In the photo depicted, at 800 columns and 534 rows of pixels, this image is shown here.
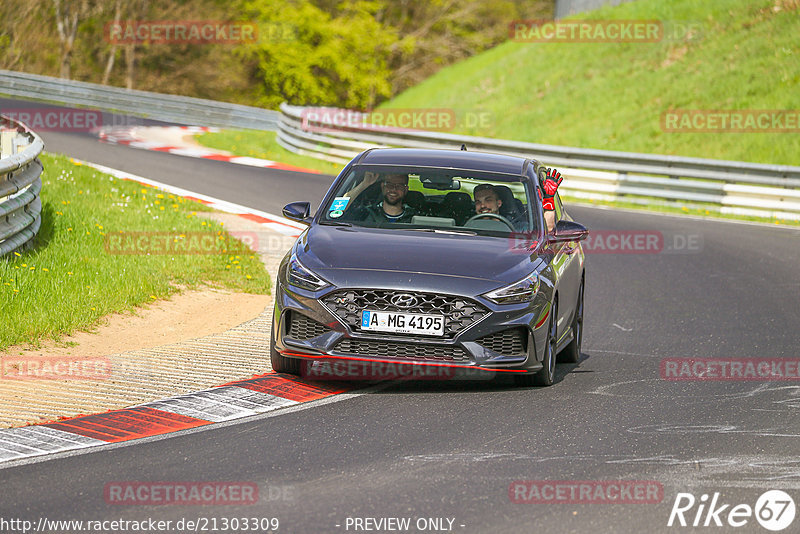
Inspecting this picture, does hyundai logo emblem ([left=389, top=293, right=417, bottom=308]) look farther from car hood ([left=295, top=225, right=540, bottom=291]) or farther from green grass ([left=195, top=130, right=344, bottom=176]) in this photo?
green grass ([left=195, top=130, right=344, bottom=176])

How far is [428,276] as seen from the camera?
777 centimetres

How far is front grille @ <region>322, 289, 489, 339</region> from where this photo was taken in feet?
25.3

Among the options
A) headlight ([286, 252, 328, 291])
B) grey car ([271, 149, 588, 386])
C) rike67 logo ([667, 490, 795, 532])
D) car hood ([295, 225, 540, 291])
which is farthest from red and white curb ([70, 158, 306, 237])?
rike67 logo ([667, 490, 795, 532])

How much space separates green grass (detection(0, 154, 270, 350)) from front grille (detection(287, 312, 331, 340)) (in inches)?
93.2

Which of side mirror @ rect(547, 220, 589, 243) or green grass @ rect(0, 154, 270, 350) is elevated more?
side mirror @ rect(547, 220, 589, 243)

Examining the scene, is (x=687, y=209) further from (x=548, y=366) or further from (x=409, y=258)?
(x=409, y=258)

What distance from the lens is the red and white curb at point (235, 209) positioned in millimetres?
16766

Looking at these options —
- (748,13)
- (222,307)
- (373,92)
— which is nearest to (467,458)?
(222,307)

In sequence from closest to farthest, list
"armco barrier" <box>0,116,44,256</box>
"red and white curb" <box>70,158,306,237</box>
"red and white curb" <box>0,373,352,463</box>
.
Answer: "red and white curb" <box>0,373,352,463</box> < "armco barrier" <box>0,116,44,256</box> < "red and white curb" <box>70,158,306,237</box>

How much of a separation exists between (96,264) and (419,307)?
206 inches

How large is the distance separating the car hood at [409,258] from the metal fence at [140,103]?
27.7m

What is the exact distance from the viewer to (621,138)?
3114cm

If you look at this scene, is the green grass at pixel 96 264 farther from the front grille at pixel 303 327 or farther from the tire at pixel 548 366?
the tire at pixel 548 366

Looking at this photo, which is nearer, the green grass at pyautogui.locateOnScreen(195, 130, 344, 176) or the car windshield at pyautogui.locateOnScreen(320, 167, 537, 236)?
the car windshield at pyautogui.locateOnScreen(320, 167, 537, 236)
